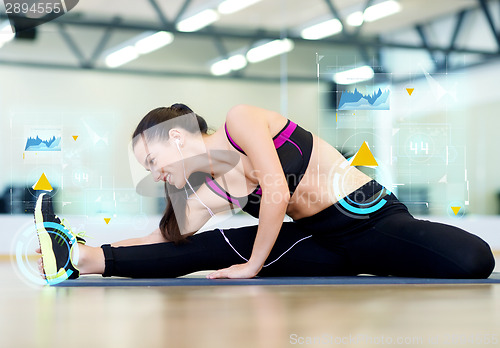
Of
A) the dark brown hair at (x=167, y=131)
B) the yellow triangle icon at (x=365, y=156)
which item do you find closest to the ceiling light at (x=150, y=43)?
the yellow triangle icon at (x=365, y=156)

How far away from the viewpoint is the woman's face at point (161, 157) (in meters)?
1.87

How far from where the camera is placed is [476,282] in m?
1.81

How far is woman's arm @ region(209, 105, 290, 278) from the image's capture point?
5.69ft

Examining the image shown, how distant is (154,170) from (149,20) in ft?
7.75

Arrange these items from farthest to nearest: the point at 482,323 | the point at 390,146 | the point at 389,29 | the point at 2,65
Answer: the point at 389,29
the point at 390,146
the point at 2,65
the point at 482,323

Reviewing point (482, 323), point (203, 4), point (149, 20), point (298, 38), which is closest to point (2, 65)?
point (149, 20)

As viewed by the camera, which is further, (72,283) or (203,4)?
(203,4)

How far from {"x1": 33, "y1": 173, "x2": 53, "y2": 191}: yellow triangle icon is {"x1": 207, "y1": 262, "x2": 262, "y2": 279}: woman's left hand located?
2198 mm

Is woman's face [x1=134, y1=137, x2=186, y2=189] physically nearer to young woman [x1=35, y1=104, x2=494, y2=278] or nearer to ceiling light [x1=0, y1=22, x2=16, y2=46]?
young woman [x1=35, y1=104, x2=494, y2=278]

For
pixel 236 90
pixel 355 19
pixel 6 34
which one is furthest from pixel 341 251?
pixel 6 34

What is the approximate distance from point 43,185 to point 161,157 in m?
2.17

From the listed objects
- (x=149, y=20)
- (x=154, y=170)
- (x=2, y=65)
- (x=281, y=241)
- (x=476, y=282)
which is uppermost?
(x=149, y=20)

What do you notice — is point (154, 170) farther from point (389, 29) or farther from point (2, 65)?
point (389, 29)

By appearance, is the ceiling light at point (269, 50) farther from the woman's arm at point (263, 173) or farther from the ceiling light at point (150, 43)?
the woman's arm at point (263, 173)
